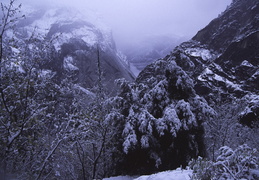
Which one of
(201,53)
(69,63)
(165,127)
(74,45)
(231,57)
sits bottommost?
(165,127)

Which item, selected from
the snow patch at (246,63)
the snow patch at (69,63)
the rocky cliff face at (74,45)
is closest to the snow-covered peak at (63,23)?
the rocky cliff face at (74,45)

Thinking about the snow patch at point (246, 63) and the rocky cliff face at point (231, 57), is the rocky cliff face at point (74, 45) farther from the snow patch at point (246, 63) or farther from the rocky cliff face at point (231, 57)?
the snow patch at point (246, 63)

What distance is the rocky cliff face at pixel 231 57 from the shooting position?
2144 inches

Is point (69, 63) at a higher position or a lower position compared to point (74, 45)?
lower

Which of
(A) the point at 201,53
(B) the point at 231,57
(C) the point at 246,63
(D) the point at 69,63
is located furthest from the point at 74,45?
(C) the point at 246,63

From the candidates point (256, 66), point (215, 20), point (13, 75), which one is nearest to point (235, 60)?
point (256, 66)

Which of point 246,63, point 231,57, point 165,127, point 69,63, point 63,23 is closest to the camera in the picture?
point 165,127

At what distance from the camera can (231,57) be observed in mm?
65938

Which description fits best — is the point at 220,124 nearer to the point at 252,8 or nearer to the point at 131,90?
the point at 131,90

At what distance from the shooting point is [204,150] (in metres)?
8.83

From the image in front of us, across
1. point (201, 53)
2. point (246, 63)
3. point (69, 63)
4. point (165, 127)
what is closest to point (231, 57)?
point (246, 63)

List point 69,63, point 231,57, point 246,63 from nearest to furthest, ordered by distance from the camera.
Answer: point 246,63, point 231,57, point 69,63

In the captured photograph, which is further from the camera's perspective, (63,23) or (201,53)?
(63,23)

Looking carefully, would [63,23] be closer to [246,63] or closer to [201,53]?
[201,53]
